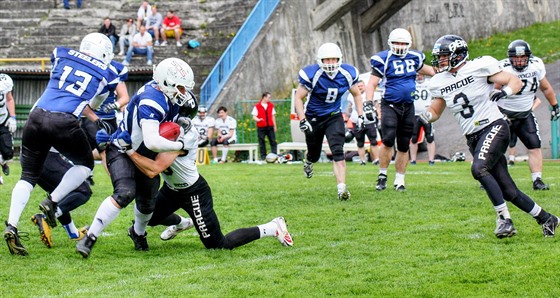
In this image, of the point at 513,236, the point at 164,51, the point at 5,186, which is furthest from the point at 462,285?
the point at 164,51

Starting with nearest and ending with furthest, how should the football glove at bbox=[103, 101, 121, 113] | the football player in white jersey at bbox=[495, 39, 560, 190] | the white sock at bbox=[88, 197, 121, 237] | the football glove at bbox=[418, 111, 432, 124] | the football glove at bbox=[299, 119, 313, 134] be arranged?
1. the white sock at bbox=[88, 197, 121, 237]
2. the football glove at bbox=[418, 111, 432, 124]
3. the football glove at bbox=[103, 101, 121, 113]
4. the football glove at bbox=[299, 119, 313, 134]
5. the football player in white jersey at bbox=[495, 39, 560, 190]

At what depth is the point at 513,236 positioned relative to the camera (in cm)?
786

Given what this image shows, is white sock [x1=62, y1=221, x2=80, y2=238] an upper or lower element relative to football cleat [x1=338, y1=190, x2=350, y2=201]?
upper

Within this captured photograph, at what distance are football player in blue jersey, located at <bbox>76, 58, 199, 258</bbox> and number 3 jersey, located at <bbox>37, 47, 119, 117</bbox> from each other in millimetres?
544

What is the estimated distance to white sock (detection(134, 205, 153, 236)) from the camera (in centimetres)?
767

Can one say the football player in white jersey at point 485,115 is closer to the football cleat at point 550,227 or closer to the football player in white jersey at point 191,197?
the football cleat at point 550,227

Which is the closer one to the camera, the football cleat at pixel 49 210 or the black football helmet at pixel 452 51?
the football cleat at pixel 49 210

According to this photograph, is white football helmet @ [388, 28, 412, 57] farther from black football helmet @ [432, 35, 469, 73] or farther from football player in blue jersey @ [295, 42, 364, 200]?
black football helmet @ [432, 35, 469, 73]

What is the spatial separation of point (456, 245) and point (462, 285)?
1466mm

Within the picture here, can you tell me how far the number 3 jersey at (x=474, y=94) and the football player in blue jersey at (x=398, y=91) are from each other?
3543 mm

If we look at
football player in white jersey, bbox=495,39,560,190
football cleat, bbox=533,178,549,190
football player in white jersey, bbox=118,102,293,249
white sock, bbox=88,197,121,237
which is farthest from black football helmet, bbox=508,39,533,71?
white sock, bbox=88,197,121,237

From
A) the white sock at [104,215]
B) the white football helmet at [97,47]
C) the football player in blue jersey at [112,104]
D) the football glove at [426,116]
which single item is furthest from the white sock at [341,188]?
the white sock at [104,215]

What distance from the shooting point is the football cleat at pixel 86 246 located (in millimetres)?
7266

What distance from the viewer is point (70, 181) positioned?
789 centimetres
